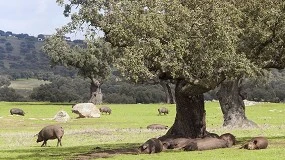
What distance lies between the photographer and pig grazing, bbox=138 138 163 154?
32.5 meters

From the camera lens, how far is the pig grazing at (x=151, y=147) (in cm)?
3253

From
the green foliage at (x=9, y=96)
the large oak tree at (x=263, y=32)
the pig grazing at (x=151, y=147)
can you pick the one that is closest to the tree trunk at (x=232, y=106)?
the large oak tree at (x=263, y=32)

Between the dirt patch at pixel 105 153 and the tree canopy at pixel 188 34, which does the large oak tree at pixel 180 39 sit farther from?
the dirt patch at pixel 105 153

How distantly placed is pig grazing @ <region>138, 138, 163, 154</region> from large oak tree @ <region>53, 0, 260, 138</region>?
13.9 ft

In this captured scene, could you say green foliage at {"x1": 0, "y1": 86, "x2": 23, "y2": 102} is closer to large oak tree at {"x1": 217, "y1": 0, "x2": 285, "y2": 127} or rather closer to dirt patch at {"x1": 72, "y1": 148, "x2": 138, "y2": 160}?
dirt patch at {"x1": 72, "y1": 148, "x2": 138, "y2": 160}

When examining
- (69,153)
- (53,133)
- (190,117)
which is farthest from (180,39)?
(53,133)

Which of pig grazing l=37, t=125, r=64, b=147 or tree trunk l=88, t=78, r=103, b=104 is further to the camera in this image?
tree trunk l=88, t=78, r=103, b=104

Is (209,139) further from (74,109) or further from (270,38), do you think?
(74,109)

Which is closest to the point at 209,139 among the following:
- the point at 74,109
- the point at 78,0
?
the point at 78,0

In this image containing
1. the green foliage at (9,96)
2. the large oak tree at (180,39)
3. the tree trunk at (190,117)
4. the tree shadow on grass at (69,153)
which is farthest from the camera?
the green foliage at (9,96)

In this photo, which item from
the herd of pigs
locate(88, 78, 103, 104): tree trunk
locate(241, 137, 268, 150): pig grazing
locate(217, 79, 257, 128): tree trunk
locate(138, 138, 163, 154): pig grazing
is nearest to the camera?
locate(241, 137, 268, 150): pig grazing

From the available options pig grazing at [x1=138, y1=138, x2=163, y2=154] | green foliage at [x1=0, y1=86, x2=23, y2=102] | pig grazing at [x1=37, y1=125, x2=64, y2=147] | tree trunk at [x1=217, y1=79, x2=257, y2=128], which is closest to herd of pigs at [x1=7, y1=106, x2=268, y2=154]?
pig grazing at [x1=138, y1=138, x2=163, y2=154]

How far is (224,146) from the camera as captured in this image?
113 feet

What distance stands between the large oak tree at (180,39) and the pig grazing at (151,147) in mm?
4227
